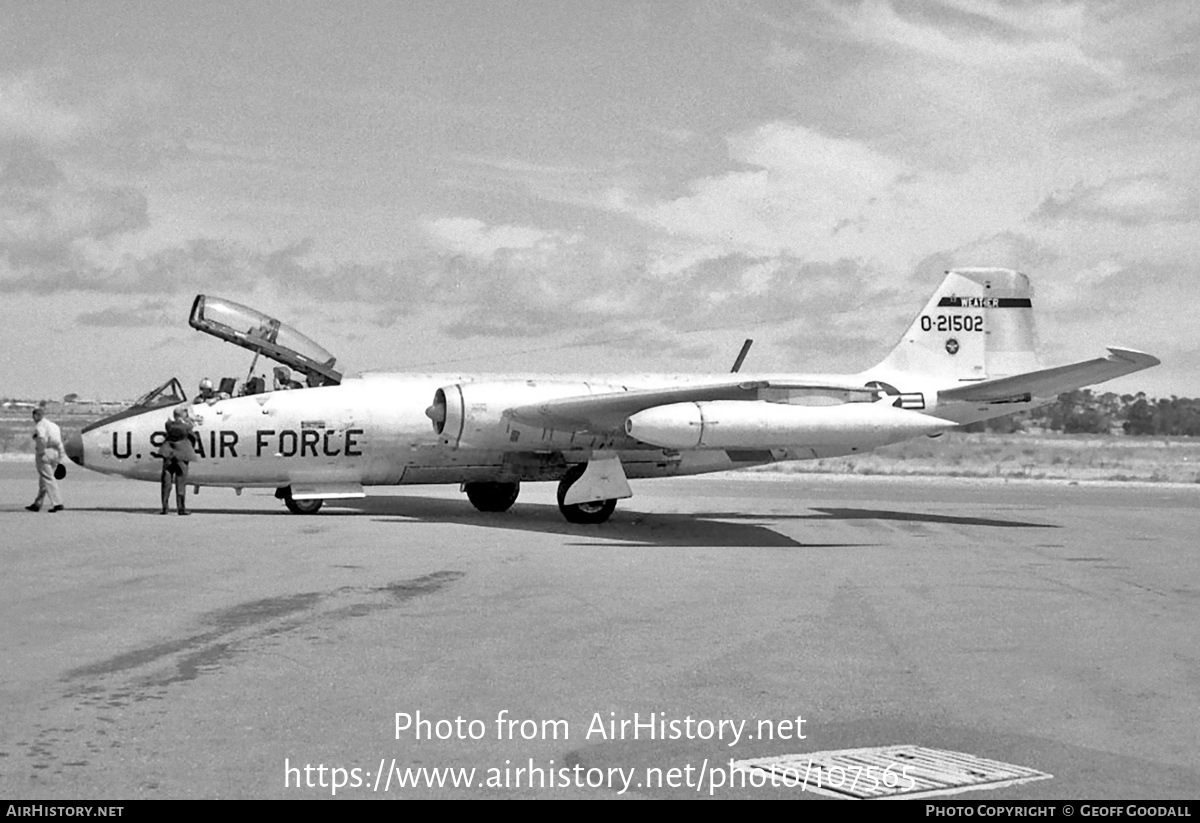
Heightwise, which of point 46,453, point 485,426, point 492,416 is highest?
point 492,416

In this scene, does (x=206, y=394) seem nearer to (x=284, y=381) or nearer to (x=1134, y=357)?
(x=284, y=381)

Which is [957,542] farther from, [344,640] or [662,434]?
[344,640]

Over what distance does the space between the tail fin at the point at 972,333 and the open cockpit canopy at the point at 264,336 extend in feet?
35.1

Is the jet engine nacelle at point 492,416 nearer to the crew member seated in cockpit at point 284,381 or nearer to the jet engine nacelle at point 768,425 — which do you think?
the jet engine nacelle at point 768,425

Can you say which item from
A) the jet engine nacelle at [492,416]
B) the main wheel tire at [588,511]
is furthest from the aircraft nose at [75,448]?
the main wheel tire at [588,511]

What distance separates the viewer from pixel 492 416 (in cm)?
2116

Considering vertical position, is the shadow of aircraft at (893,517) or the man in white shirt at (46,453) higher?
the man in white shirt at (46,453)

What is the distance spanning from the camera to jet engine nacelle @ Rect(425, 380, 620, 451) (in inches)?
827

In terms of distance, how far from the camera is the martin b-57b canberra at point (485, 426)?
20656 mm

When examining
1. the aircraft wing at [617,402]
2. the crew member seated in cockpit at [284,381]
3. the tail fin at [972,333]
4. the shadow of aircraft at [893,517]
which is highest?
the tail fin at [972,333]

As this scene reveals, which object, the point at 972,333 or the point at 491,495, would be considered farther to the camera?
the point at 972,333

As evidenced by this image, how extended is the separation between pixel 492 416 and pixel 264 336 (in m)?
4.20

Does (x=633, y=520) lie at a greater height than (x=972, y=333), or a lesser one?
lesser

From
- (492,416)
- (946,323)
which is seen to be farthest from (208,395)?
(946,323)
